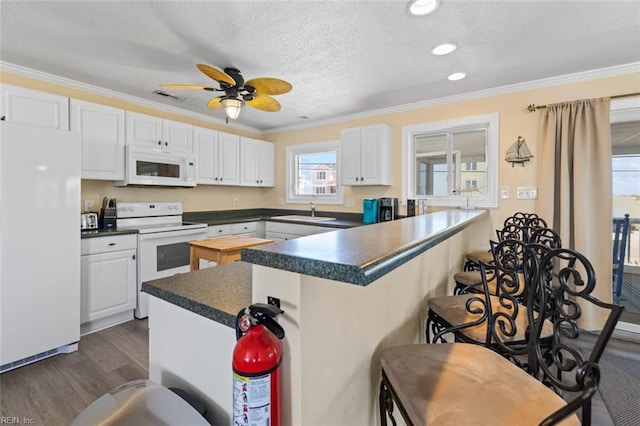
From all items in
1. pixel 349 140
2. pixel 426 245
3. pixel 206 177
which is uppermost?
pixel 349 140

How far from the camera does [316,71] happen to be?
274 centimetres

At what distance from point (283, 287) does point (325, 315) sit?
16cm

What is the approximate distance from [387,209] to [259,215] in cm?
238

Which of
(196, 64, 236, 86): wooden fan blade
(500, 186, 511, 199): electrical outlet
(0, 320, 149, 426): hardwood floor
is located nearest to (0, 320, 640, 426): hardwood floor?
(0, 320, 149, 426): hardwood floor

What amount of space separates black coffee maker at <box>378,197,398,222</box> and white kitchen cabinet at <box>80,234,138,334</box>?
9.00ft

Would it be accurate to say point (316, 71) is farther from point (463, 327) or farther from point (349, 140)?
point (463, 327)

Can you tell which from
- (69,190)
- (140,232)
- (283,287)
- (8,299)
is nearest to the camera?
(283,287)

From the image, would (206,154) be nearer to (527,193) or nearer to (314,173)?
(314,173)

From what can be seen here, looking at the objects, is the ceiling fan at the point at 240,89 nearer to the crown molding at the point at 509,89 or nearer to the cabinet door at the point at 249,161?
the crown molding at the point at 509,89

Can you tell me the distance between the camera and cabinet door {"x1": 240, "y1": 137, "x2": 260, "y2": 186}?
179 inches

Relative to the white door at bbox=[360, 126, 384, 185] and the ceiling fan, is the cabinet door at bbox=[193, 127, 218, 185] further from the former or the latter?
the white door at bbox=[360, 126, 384, 185]

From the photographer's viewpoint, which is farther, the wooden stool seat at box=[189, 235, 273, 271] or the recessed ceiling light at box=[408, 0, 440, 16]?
the wooden stool seat at box=[189, 235, 273, 271]

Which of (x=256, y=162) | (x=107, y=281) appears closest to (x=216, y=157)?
(x=256, y=162)

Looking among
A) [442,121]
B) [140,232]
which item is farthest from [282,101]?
[140,232]
